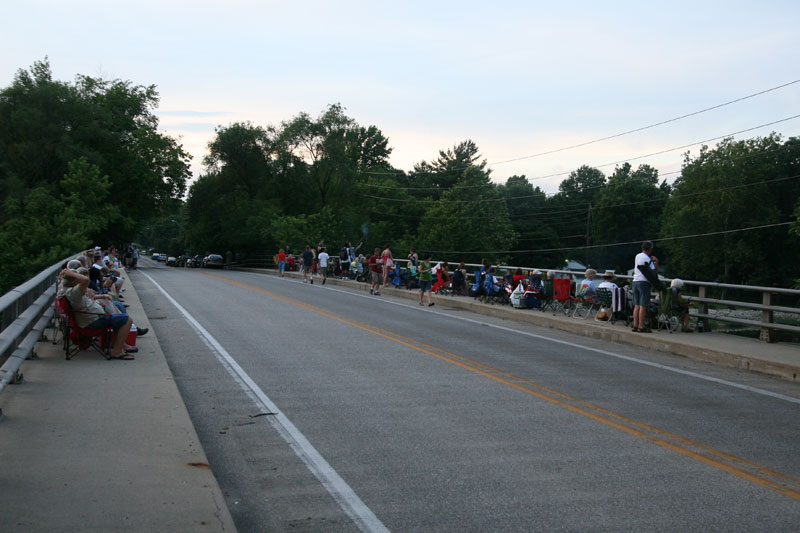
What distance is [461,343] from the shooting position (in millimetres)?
13789

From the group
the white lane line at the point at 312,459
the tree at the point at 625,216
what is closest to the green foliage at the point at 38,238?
the white lane line at the point at 312,459

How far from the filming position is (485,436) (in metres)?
6.98

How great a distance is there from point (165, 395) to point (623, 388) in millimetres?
5702

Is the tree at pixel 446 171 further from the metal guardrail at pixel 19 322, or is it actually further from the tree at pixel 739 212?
Answer: the metal guardrail at pixel 19 322

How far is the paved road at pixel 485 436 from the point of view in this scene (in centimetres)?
504

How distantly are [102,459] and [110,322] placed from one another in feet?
17.0

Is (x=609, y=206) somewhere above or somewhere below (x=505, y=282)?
above

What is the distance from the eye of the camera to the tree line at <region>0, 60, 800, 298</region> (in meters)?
52.7

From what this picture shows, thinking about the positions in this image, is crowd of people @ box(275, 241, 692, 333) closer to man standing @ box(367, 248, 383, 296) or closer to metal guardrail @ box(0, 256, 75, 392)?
man standing @ box(367, 248, 383, 296)

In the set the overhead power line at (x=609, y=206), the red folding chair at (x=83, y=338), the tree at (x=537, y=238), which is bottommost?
the red folding chair at (x=83, y=338)

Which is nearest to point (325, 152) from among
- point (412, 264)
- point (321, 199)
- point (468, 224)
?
point (321, 199)

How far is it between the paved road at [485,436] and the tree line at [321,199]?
22.8m

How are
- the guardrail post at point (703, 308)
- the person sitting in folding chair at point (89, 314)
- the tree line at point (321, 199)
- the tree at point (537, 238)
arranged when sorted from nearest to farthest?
the person sitting in folding chair at point (89, 314), the guardrail post at point (703, 308), the tree line at point (321, 199), the tree at point (537, 238)

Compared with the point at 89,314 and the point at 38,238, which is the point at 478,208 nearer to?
the point at 38,238
